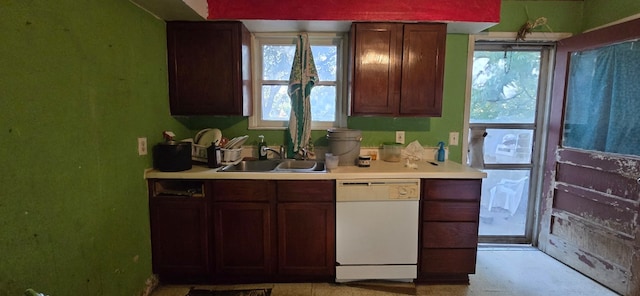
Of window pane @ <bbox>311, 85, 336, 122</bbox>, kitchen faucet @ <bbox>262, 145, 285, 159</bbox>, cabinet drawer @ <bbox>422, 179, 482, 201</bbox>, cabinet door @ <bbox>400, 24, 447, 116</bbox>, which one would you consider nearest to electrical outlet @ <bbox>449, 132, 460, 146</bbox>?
cabinet door @ <bbox>400, 24, 447, 116</bbox>

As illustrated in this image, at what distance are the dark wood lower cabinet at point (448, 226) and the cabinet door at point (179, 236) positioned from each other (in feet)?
5.34

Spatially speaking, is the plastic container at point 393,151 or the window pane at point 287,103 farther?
the window pane at point 287,103

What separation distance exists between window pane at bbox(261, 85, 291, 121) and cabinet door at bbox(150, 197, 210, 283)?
1.02 metres

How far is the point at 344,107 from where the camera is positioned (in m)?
2.71

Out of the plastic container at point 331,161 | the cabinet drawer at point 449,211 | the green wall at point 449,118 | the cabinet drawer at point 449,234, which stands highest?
the green wall at point 449,118

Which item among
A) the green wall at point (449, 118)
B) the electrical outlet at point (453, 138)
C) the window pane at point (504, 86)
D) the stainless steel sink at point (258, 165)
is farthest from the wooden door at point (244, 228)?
the window pane at point (504, 86)

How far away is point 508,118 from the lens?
9.41 feet

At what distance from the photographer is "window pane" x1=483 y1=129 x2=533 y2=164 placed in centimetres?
289

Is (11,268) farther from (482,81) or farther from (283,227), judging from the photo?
(482,81)

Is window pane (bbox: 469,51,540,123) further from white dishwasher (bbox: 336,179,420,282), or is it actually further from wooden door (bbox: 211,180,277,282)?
wooden door (bbox: 211,180,277,282)

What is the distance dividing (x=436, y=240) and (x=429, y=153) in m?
0.86

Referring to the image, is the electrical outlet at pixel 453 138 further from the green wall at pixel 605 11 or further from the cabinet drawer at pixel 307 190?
the green wall at pixel 605 11

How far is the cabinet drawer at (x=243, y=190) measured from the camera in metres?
2.12

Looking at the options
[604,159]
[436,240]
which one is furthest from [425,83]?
[604,159]
